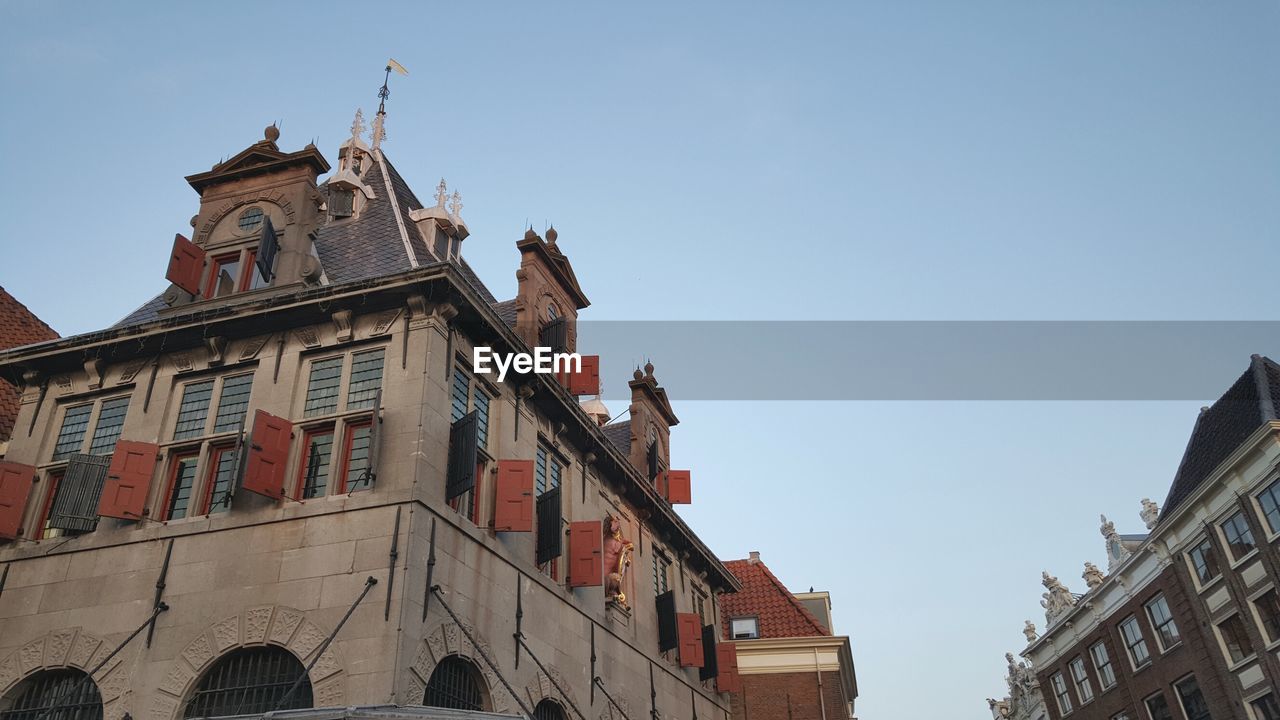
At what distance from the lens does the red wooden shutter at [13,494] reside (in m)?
18.1

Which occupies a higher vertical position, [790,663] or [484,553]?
[790,663]

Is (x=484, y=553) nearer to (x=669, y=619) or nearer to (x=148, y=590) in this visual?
(x=148, y=590)

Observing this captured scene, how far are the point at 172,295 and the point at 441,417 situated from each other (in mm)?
7027

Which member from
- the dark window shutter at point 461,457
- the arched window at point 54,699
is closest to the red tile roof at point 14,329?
the arched window at point 54,699

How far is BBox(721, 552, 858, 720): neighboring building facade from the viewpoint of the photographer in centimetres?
3991

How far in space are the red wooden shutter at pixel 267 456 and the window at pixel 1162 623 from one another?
3556 cm

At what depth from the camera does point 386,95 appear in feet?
93.6

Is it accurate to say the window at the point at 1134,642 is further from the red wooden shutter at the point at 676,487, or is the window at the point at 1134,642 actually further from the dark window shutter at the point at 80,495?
the dark window shutter at the point at 80,495

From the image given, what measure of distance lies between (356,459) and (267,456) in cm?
148

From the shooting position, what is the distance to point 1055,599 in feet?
162

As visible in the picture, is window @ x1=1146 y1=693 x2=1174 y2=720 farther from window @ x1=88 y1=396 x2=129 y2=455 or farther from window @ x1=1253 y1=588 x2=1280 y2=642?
window @ x1=88 y1=396 x2=129 y2=455

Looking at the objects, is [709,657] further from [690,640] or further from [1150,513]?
[1150,513]

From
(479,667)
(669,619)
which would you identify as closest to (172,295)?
(479,667)

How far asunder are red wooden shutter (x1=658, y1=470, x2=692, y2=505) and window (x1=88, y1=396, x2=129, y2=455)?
607 inches
